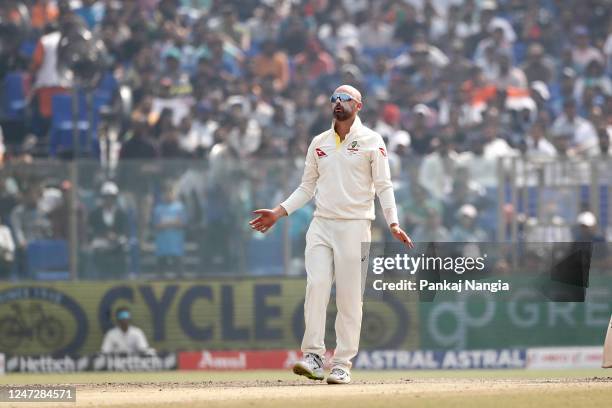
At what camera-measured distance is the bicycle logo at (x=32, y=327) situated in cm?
1745

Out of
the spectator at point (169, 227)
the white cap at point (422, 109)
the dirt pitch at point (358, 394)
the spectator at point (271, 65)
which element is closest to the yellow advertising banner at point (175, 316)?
the spectator at point (169, 227)

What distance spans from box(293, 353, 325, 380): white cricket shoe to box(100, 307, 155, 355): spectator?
6.68m

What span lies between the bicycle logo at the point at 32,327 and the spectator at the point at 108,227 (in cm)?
113

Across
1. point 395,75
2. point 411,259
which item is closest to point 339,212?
point 411,259

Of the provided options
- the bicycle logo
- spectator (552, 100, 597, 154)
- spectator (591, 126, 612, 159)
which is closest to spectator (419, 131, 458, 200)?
spectator (591, 126, 612, 159)

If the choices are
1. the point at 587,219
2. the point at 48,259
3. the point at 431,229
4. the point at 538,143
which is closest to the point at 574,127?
the point at 538,143

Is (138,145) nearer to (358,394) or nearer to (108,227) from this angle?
(108,227)

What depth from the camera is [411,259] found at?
12234 millimetres

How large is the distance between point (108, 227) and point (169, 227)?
2.38 ft

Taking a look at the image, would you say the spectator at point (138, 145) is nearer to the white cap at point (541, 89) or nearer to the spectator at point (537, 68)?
the white cap at point (541, 89)

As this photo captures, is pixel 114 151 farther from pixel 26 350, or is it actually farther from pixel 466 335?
pixel 466 335

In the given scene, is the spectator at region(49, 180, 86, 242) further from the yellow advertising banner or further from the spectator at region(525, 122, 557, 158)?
the spectator at region(525, 122, 557, 158)

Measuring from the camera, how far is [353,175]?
35.3 ft

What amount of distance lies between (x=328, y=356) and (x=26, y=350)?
3.69 m
